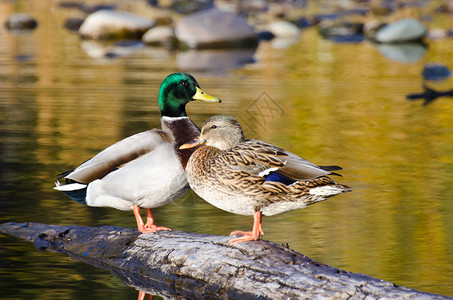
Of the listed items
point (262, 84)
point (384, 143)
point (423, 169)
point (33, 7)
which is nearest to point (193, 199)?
point (423, 169)

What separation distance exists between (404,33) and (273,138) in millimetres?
13667

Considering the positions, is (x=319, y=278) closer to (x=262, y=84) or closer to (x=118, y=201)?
(x=118, y=201)

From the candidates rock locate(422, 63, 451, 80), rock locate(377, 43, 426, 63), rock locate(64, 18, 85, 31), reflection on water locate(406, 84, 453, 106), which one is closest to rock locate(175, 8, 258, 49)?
rock locate(377, 43, 426, 63)

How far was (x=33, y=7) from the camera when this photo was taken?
33.4 m

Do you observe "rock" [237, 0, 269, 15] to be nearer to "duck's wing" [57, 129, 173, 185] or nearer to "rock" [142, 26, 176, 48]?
"rock" [142, 26, 176, 48]

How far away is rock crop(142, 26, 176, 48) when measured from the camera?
21.5 m

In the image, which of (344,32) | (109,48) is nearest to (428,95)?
(109,48)

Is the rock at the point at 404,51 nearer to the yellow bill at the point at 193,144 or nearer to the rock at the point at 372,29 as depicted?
the rock at the point at 372,29

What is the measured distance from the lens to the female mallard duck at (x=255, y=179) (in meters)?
4.68

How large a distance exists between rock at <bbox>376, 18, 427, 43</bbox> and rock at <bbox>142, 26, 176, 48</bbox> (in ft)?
17.7

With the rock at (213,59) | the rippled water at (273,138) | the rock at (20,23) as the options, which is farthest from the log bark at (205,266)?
the rock at (20,23)

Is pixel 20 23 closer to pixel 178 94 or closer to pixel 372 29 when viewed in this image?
pixel 372 29

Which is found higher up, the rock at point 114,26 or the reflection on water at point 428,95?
the reflection on water at point 428,95

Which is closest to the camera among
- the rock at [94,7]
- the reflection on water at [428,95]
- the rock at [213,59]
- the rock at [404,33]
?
the reflection on water at [428,95]
